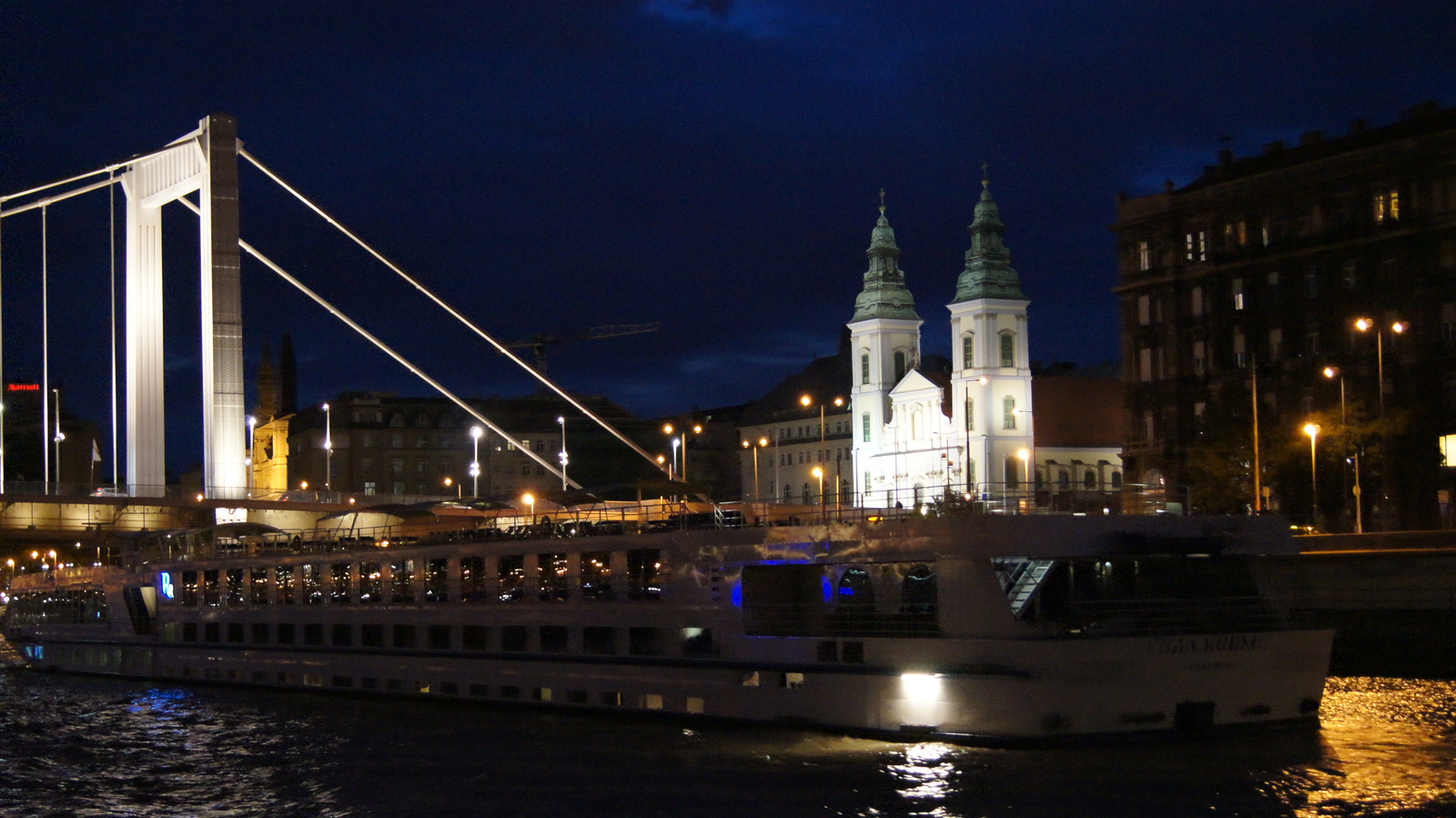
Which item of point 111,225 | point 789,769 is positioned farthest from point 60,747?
point 111,225

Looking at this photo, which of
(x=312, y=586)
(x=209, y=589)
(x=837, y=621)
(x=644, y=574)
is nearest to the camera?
(x=837, y=621)

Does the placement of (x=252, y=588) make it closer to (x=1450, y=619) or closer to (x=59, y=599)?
(x=59, y=599)

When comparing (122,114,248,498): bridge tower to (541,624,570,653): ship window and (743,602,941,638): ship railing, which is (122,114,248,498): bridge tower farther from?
(743,602,941,638): ship railing

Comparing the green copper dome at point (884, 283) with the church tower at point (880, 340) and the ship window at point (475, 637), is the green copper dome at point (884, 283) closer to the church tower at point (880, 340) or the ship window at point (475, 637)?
the church tower at point (880, 340)

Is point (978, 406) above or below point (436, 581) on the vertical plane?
above

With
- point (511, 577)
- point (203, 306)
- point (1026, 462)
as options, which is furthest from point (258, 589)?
point (1026, 462)

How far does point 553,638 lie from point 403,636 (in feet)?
15.8

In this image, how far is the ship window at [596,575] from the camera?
97.9 ft

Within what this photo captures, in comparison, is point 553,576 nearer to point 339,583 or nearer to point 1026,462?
point 339,583

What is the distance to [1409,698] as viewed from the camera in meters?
29.9

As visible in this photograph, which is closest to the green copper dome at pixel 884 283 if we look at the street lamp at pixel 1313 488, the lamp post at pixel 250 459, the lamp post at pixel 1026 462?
the lamp post at pixel 1026 462

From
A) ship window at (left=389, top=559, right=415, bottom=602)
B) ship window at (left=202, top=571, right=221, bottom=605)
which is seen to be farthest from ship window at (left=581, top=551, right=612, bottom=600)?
ship window at (left=202, top=571, right=221, bottom=605)

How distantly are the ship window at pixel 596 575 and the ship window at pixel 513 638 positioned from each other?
1.86m

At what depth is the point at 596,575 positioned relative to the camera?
98.9ft
